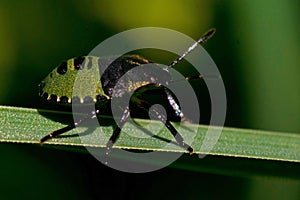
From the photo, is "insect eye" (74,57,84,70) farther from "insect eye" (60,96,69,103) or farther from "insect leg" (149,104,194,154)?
"insect leg" (149,104,194,154)

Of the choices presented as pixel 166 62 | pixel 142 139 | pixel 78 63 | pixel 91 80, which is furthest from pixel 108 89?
pixel 166 62

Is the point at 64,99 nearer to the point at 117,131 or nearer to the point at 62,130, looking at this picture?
the point at 62,130

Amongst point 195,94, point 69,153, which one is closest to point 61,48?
point 69,153

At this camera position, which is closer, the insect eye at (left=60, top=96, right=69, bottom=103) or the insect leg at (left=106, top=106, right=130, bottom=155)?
the insect leg at (left=106, top=106, right=130, bottom=155)

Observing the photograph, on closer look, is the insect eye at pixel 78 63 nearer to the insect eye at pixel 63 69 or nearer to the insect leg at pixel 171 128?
the insect eye at pixel 63 69

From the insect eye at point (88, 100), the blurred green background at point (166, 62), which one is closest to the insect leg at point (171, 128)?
the insect eye at point (88, 100)

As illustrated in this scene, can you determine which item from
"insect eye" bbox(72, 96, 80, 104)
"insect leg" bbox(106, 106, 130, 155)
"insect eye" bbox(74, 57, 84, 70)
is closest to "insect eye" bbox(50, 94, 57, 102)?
"insect eye" bbox(72, 96, 80, 104)

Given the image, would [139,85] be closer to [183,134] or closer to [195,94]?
[183,134]
